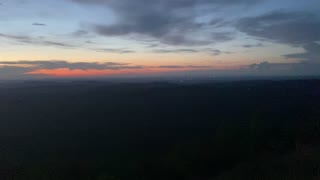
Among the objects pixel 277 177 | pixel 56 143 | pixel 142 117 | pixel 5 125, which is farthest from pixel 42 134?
pixel 277 177

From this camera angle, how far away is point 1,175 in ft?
76.4

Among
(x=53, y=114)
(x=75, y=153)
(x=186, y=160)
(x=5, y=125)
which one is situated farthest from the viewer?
(x=53, y=114)

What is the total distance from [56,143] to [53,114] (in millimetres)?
31323

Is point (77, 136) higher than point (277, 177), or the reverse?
point (277, 177)

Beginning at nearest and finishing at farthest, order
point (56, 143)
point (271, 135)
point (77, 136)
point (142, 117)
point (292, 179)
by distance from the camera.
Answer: point (292, 179), point (271, 135), point (56, 143), point (77, 136), point (142, 117)

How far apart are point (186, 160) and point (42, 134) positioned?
28.1m

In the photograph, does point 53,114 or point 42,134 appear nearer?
point 42,134

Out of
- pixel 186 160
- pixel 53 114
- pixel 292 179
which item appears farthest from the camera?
pixel 53 114

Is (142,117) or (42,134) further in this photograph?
(142,117)

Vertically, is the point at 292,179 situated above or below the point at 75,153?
above

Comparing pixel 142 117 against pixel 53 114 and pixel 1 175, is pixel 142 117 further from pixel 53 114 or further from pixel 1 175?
pixel 1 175

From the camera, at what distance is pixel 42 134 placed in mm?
49656

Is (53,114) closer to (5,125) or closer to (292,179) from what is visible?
(5,125)

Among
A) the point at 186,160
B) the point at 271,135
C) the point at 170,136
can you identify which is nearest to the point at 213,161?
the point at 186,160
